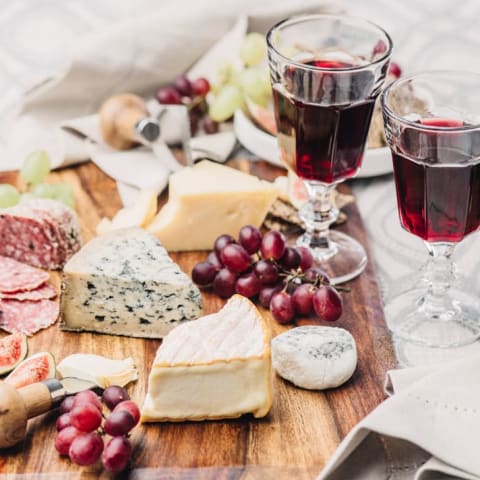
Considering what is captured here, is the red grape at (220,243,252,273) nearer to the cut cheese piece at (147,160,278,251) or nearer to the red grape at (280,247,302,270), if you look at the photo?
the red grape at (280,247,302,270)

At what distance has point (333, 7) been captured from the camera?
3828mm

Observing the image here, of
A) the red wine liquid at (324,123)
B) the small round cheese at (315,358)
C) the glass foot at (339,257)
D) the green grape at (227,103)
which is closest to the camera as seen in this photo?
the small round cheese at (315,358)

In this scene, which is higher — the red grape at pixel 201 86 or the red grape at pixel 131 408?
the red grape at pixel 131 408

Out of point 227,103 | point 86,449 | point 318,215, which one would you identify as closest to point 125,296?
point 86,449

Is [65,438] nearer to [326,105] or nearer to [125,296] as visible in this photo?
[125,296]

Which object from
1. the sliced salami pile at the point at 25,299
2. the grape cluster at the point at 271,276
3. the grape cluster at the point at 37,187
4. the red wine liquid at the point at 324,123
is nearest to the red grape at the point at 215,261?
the grape cluster at the point at 271,276

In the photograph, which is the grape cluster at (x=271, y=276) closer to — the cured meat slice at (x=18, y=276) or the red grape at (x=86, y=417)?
the cured meat slice at (x=18, y=276)

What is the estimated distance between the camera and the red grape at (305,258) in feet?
8.83

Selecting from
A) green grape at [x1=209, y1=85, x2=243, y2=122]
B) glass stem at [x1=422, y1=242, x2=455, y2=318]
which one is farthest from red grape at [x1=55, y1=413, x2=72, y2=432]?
green grape at [x1=209, y1=85, x2=243, y2=122]

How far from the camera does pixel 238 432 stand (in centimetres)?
216

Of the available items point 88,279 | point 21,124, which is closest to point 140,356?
point 88,279

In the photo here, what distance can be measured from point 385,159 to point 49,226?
3.65ft

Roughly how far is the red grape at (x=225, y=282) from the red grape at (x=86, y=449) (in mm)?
714

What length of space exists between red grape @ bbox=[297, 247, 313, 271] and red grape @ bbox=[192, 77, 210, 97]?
1078 mm
